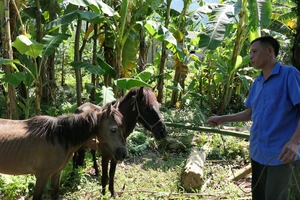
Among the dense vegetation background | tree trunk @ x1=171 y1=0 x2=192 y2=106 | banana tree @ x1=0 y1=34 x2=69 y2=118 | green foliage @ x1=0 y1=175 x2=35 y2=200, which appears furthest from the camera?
tree trunk @ x1=171 y1=0 x2=192 y2=106

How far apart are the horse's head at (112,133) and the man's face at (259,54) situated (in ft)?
5.55

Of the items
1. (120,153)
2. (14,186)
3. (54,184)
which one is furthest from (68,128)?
(14,186)

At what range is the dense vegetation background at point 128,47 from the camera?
17.4ft

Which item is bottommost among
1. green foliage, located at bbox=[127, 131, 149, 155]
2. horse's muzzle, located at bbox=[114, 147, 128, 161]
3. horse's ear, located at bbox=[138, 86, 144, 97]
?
green foliage, located at bbox=[127, 131, 149, 155]

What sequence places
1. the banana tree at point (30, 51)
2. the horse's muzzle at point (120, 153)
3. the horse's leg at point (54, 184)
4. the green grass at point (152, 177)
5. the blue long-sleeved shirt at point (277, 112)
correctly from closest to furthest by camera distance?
the blue long-sleeved shirt at point (277, 112) < the horse's muzzle at point (120, 153) < the horse's leg at point (54, 184) < the green grass at point (152, 177) < the banana tree at point (30, 51)

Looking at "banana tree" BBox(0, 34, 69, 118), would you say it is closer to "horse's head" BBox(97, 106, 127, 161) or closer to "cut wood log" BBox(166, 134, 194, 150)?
"horse's head" BBox(97, 106, 127, 161)

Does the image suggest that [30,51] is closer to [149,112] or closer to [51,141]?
[51,141]

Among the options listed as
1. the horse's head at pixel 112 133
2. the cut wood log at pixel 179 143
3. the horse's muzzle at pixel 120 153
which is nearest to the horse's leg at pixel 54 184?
the horse's head at pixel 112 133

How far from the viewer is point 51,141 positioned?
3.52 m

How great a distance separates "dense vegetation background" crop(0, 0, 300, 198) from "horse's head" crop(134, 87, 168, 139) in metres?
1.02

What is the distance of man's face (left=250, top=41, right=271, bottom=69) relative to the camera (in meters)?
2.55

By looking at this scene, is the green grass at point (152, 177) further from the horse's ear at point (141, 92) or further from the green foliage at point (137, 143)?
the horse's ear at point (141, 92)

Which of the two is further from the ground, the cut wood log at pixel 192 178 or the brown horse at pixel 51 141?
the brown horse at pixel 51 141

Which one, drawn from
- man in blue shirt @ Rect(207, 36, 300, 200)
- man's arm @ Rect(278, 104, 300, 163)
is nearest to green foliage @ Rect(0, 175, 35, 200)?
man in blue shirt @ Rect(207, 36, 300, 200)
